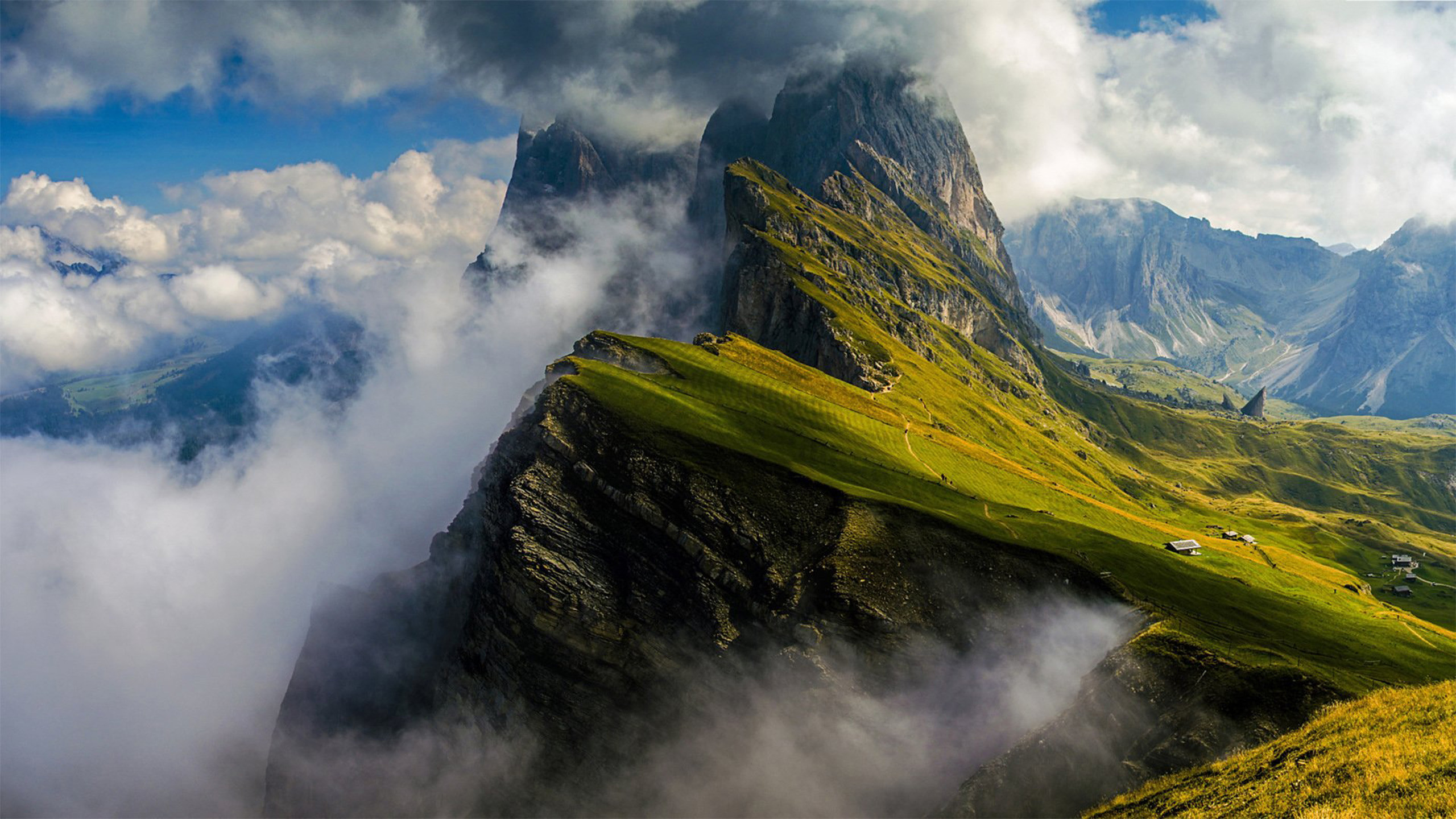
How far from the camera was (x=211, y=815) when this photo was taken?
150125 mm

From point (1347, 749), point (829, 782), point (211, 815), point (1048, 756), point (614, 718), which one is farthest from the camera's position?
point (211, 815)

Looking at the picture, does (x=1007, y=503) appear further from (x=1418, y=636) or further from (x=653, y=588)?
(x=653, y=588)

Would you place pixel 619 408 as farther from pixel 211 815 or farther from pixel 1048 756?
pixel 211 815

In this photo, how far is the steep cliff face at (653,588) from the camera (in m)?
73.6

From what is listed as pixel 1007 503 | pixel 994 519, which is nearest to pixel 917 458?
pixel 1007 503

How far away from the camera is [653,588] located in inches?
3221

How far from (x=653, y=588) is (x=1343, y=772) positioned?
63.8m

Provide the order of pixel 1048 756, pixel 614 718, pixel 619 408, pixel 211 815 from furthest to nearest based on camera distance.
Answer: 1. pixel 211 815
2. pixel 619 408
3. pixel 614 718
4. pixel 1048 756

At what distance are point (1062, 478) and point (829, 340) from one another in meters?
78.9

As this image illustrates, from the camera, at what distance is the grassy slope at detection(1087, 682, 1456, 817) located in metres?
26.9

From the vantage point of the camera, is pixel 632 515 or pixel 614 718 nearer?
pixel 614 718

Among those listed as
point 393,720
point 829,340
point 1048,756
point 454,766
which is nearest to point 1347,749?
point 1048,756

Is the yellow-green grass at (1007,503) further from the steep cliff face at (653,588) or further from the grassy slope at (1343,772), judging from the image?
the grassy slope at (1343,772)

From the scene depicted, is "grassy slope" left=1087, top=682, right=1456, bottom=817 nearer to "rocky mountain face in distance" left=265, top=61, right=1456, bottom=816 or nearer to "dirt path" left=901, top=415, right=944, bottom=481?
"rocky mountain face in distance" left=265, top=61, right=1456, bottom=816
